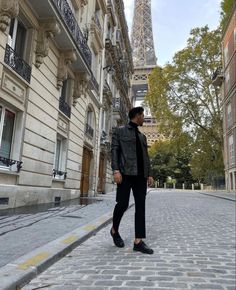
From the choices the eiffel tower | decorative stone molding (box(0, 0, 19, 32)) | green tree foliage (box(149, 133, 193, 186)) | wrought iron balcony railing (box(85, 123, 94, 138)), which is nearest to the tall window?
decorative stone molding (box(0, 0, 19, 32))

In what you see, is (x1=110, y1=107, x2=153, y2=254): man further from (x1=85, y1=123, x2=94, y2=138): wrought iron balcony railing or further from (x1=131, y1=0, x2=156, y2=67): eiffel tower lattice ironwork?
(x1=131, y1=0, x2=156, y2=67): eiffel tower lattice ironwork

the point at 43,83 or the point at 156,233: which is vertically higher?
the point at 43,83

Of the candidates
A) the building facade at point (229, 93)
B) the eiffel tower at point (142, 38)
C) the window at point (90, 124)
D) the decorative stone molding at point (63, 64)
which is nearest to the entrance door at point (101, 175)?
the window at point (90, 124)

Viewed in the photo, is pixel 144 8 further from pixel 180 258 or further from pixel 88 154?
pixel 180 258

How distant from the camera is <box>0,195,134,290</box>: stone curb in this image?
2.95m

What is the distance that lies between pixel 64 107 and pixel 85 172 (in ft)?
19.0

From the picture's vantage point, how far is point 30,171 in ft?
32.1

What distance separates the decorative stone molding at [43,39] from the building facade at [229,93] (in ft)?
76.4

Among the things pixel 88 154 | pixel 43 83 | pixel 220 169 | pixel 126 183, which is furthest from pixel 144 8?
pixel 126 183

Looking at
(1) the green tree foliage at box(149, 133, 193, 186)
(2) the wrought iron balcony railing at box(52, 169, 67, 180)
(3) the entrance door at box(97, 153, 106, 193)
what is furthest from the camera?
(1) the green tree foliage at box(149, 133, 193, 186)

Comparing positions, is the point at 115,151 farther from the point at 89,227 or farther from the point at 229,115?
the point at 229,115

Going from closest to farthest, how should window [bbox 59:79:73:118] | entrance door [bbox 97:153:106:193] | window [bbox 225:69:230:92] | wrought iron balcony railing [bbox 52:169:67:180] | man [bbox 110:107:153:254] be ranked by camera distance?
man [bbox 110:107:153:254], wrought iron balcony railing [bbox 52:169:67:180], window [bbox 59:79:73:118], entrance door [bbox 97:153:106:193], window [bbox 225:69:230:92]

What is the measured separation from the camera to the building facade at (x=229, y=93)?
99.8ft

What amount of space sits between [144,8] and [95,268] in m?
105
